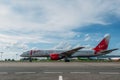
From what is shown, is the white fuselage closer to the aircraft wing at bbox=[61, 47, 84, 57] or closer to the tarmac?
the aircraft wing at bbox=[61, 47, 84, 57]

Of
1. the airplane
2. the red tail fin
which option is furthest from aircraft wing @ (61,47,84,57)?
the red tail fin

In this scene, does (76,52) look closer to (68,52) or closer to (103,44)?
(68,52)

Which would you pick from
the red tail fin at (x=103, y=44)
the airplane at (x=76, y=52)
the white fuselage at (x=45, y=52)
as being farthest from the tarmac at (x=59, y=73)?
the red tail fin at (x=103, y=44)

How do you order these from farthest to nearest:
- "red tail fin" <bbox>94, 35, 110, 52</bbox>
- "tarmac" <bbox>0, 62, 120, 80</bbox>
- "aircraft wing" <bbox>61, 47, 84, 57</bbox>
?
"red tail fin" <bbox>94, 35, 110, 52</bbox> < "aircraft wing" <bbox>61, 47, 84, 57</bbox> < "tarmac" <bbox>0, 62, 120, 80</bbox>

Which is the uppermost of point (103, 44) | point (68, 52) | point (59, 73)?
point (103, 44)

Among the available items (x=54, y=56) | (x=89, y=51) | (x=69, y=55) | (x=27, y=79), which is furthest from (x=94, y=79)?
(x=89, y=51)

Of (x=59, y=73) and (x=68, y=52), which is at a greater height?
(x=68, y=52)

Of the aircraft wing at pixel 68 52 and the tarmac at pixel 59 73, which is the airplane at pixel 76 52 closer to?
the aircraft wing at pixel 68 52

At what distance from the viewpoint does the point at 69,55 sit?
5856cm

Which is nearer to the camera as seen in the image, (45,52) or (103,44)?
(45,52)

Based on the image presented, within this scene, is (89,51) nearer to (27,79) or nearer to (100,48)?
(100,48)

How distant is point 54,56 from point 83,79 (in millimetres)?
41528

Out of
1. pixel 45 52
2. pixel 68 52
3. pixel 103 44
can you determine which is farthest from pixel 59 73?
pixel 103 44

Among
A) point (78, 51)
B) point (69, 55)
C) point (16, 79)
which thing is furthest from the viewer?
point (78, 51)
